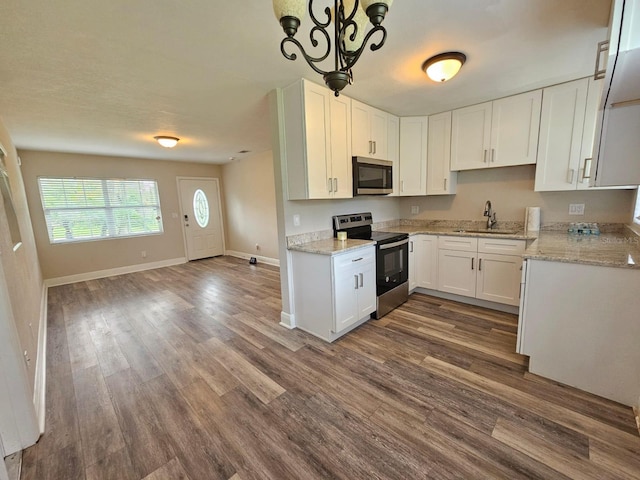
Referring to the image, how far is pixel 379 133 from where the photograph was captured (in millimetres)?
3227

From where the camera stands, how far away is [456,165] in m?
3.34

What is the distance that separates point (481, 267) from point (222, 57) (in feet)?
10.7

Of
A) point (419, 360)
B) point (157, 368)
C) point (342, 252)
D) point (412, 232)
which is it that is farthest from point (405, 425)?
point (412, 232)

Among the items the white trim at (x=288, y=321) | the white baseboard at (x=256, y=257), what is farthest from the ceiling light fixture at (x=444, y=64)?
the white baseboard at (x=256, y=257)

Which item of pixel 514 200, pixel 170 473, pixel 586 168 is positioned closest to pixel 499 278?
pixel 514 200

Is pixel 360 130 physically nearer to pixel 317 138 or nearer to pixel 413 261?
pixel 317 138

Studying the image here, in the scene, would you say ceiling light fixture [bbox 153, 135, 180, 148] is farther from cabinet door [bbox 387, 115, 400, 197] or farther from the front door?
cabinet door [bbox 387, 115, 400, 197]

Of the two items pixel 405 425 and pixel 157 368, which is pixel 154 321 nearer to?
pixel 157 368

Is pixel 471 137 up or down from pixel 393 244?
up

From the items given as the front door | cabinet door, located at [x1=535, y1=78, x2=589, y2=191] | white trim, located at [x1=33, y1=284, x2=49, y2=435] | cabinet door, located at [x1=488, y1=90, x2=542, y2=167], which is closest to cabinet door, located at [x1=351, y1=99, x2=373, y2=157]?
cabinet door, located at [x1=488, y1=90, x2=542, y2=167]

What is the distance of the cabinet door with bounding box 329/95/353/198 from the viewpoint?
8.75ft

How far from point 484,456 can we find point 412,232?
7.73 feet

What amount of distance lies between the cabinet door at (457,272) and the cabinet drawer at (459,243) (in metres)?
0.05

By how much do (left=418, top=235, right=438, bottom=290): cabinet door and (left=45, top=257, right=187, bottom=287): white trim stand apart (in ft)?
17.7
